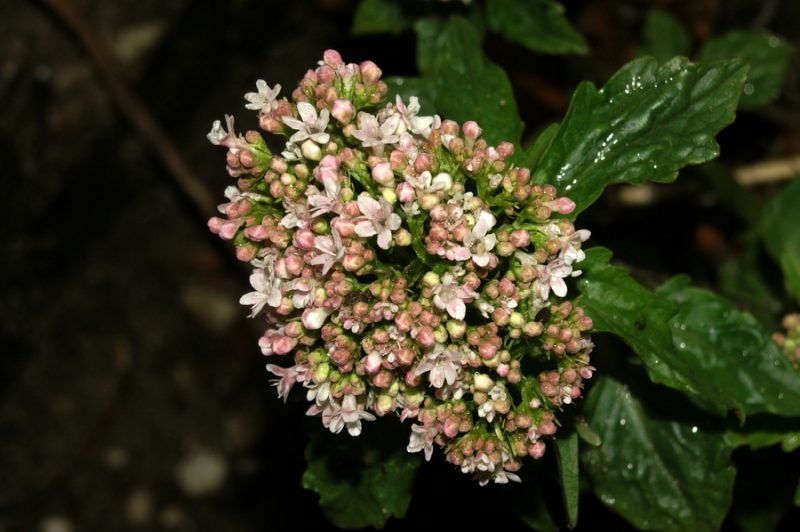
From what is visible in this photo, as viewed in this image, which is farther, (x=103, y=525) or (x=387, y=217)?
(x=103, y=525)

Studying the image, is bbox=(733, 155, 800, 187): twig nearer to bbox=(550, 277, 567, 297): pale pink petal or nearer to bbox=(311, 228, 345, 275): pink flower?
bbox=(550, 277, 567, 297): pale pink petal

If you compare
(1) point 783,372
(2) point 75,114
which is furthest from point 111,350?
(1) point 783,372

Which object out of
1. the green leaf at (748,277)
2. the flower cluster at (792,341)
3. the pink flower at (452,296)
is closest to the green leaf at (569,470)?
the pink flower at (452,296)

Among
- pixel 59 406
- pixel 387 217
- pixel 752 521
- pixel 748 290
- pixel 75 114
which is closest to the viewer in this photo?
pixel 387 217

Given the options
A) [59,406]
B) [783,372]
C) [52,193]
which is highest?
[52,193]

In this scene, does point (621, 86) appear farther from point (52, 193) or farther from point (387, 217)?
point (52, 193)

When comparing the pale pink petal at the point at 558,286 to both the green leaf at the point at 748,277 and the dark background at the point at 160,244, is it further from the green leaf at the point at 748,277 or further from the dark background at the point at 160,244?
the dark background at the point at 160,244

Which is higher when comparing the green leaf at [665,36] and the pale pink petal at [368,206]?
the pale pink petal at [368,206]

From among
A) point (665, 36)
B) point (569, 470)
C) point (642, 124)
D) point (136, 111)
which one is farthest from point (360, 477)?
point (136, 111)
